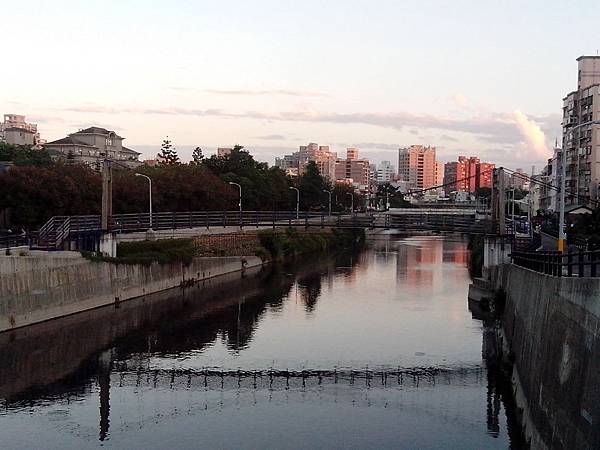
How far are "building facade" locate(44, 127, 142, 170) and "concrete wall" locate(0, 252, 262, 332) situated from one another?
82772 millimetres

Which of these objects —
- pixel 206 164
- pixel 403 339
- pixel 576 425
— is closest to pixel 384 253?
pixel 206 164

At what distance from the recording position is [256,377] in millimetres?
36125

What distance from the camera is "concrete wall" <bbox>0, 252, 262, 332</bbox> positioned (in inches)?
1683

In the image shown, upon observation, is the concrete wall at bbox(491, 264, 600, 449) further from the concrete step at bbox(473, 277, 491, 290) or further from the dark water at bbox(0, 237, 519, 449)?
the concrete step at bbox(473, 277, 491, 290)

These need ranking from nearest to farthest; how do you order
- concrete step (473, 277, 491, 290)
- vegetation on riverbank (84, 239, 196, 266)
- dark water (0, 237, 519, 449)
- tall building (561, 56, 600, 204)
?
dark water (0, 237, 519, 449) < concrete step (473, 277, 491, 290) < vegetation on riverbank (84, 239, 196, 266) < tall building (561, 56, 600, 204)

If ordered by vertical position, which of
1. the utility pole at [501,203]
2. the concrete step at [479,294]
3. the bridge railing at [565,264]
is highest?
the utility pole at [501,203]

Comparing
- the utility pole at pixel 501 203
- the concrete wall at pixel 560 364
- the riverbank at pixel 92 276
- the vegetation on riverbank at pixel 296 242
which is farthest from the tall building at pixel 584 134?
the concrete wall at pixel 560 364

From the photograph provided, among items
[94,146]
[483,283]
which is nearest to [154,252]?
[483,283]

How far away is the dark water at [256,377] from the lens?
28078 mm

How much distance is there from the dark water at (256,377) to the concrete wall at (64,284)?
102cm

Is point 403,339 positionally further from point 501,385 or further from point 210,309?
point 210,309

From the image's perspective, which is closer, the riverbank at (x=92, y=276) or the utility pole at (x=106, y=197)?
the riverbank at (x=92, y=276)

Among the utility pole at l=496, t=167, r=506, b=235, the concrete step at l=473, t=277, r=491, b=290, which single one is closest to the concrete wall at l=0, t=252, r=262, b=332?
the concrete step at l=473, t=277, r=491, b=290

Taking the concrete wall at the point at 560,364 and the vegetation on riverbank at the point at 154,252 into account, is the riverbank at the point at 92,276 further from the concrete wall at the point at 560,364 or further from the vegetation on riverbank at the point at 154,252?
the concrete wall at the point at 560,364
